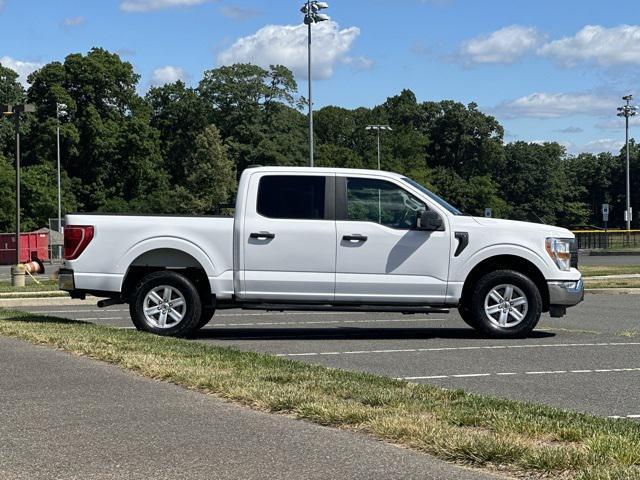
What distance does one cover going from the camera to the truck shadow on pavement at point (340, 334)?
12938 mm

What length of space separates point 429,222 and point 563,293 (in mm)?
1913

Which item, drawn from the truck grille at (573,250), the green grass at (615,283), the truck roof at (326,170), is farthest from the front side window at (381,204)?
the green grass at (615,283)

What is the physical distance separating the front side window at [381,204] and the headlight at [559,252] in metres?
1.65

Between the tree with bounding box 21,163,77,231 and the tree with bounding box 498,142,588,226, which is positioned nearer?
the tree with bounding box 21,163,77,231

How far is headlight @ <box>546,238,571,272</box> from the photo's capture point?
12641mm

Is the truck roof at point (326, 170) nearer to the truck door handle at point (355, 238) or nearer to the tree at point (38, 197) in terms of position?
the truck door handle at point (355, 238)

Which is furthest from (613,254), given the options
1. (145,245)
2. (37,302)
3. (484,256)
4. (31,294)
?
(145,245)

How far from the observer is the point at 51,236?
180 feet

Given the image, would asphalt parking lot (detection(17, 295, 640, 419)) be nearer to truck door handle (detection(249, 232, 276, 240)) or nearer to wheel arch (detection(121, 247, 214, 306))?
wheel arch (detection(121, 247, 214, 306))

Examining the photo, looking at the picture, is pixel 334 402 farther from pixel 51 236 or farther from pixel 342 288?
pixel 51 236

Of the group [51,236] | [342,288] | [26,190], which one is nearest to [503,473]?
[342,288]

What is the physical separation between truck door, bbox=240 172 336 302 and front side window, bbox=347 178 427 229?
28 cm

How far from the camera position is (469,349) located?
37.4ft

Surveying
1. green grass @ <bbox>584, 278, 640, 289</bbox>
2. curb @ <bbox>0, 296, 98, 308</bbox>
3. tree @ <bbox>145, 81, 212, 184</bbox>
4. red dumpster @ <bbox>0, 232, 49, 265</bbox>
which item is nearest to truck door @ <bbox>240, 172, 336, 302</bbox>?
curb @ <bbox>0, 296, 98, 308</bbox>
